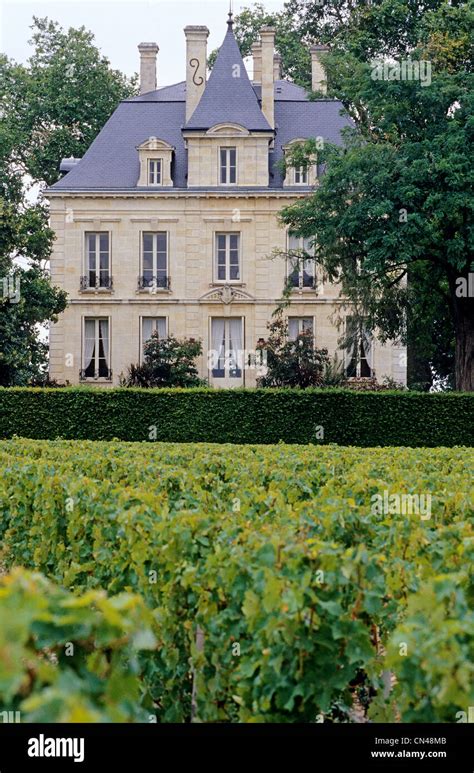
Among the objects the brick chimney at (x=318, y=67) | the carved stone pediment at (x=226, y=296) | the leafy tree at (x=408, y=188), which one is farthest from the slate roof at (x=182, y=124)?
the leafy tree at (x=408, y=188)

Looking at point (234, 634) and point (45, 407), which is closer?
point (234, 634)

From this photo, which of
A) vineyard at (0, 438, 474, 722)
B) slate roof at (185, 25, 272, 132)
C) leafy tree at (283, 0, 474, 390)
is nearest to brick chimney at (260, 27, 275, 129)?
slate roof at (185, 25, 272, 132)

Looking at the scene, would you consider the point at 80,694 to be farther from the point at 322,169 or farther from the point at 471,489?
the point at 322,169

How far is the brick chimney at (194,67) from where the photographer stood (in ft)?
132

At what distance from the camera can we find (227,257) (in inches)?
1533

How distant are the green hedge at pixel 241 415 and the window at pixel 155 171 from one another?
13882mm

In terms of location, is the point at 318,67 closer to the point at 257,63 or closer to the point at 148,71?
the point at 257,63

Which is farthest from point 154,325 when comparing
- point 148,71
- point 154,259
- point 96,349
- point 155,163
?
point 148,71

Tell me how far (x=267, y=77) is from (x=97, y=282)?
402 inches

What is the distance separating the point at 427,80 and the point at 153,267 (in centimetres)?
1420

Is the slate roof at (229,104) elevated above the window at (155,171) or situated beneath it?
elevated above

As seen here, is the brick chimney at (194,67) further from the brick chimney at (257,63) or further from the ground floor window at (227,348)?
the ground floor window at (227,348)
